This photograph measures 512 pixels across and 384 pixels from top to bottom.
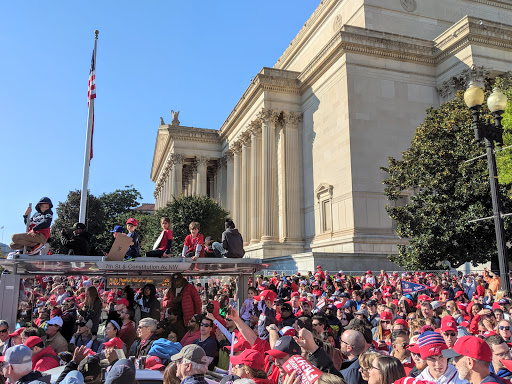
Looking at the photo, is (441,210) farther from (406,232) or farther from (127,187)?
(127,187)

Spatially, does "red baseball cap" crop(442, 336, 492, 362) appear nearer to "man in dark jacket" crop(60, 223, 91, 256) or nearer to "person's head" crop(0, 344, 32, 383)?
"person's head" crop(0, 344, 32, 383)

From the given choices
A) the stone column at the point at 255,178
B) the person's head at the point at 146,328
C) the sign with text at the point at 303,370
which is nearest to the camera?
the sign with text at the point at 303,370

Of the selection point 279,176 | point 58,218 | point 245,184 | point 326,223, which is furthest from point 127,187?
point 326,223

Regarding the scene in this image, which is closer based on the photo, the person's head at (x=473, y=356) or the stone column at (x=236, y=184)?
the person's head at (x=473, y=356)

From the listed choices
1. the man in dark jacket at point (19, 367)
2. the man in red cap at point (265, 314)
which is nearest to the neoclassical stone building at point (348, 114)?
the man in red cap at point (265, 314)

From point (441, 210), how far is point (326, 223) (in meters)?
12.2

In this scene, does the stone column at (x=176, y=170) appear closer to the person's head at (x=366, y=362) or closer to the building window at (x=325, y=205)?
the building window at (x=325, y=205)

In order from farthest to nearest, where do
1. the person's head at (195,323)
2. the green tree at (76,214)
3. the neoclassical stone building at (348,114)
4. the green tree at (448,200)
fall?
the green tree at (76,214), the neoclassical stone building at (348,114), the green tree at (448,200), the person's head at (195,323)

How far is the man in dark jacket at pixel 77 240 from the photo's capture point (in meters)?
9.26

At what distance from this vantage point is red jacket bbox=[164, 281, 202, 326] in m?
9.53

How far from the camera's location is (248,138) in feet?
147

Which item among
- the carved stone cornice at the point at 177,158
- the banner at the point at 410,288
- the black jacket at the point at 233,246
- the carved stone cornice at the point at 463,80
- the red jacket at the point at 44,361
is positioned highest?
the carved stone cornice at the point at 177,158

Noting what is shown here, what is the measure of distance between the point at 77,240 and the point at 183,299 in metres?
2.52

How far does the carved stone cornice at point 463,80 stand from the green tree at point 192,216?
2221 cm
